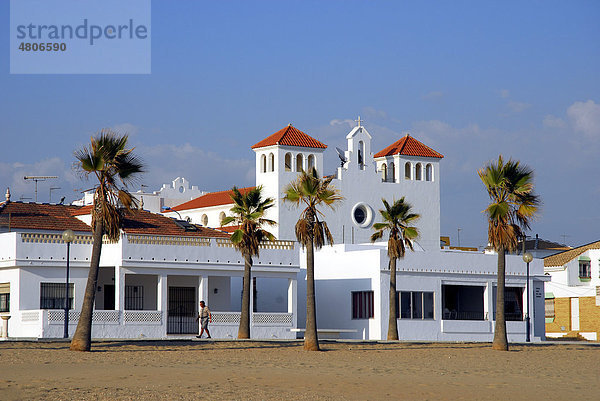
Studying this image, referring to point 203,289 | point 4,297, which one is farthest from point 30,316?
point 203,289

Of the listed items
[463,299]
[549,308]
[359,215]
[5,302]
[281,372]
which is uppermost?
[359,215]

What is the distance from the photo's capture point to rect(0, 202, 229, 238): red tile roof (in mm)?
46500

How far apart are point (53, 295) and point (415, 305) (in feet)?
58.0

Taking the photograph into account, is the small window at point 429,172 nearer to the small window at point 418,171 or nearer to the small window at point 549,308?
the small window at point 418,171


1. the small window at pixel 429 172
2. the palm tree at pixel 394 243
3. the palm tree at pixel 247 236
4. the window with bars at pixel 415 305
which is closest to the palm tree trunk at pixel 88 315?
the palm tree at pixel 247 236

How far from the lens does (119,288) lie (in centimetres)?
4169

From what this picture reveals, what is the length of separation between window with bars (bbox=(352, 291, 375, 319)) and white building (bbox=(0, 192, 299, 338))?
3443mm

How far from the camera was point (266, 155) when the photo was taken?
74188mm

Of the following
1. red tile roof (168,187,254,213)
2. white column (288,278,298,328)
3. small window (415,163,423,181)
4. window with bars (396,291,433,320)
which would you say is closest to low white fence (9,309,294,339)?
white column (288,278,298,328)

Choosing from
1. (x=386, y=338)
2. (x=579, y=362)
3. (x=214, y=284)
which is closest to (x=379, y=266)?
(x=386, y=338)

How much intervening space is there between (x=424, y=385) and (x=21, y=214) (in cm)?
2865

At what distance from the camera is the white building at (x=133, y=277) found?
132ft

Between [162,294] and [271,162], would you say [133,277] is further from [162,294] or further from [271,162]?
[271,162]

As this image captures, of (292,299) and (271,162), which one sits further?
(271,162)
